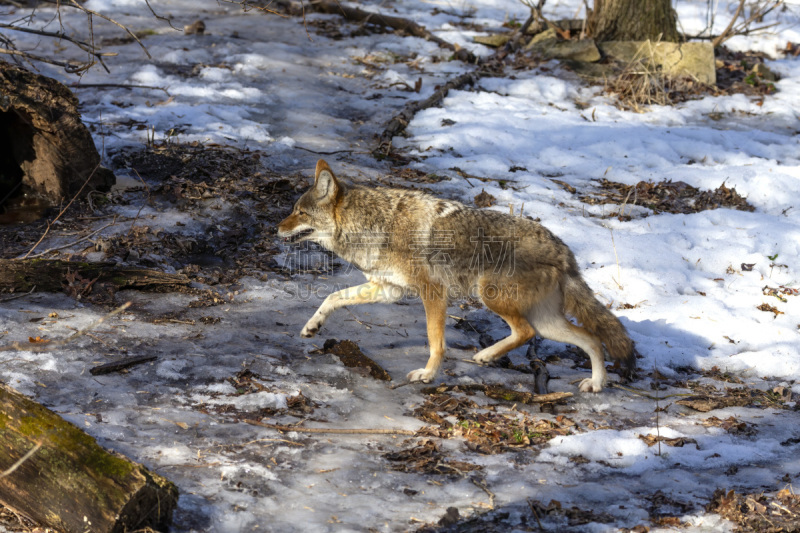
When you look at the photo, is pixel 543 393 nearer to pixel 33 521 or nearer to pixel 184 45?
pixel 33 521

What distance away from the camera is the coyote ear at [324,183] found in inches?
221

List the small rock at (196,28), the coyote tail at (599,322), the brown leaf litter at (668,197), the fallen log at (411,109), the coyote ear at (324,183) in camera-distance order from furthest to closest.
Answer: the small rock at (196,28) < the fallen log at (411,109) < the brown leaf litter at (668,197) < the coyote ear at (324,183) < the coyote tail at (599,322)

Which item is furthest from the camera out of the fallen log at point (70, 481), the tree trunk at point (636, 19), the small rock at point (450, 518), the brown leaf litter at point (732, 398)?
the tree trunk at point (636, 19)

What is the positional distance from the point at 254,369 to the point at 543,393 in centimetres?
238

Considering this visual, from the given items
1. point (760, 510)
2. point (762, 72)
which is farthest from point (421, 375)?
point (762, 72)

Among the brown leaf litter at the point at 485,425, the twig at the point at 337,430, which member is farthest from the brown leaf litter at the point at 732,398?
the twig at the point at 337,430

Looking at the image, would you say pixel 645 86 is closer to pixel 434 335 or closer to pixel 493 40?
pixel 493 40

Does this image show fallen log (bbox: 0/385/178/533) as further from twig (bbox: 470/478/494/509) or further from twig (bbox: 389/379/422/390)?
twig (bbox: 389/379/422/390)

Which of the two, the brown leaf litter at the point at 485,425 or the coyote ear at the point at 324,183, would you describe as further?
the coyote ear at the point at 324,183

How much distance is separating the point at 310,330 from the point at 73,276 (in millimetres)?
2254

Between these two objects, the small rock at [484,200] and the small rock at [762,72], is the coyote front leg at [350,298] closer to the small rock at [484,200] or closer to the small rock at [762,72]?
the small rock at [484,200]

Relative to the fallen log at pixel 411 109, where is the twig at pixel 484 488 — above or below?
below

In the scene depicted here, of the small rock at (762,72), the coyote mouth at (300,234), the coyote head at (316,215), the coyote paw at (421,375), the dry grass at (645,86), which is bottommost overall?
the coyote paw at (421,375)

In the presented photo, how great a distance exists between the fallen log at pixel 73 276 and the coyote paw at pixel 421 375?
2.61 metres
